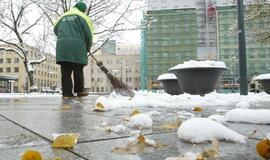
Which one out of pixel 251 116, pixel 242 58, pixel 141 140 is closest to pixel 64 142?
pixel 141 140

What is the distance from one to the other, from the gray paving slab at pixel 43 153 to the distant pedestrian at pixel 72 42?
18.4 feet

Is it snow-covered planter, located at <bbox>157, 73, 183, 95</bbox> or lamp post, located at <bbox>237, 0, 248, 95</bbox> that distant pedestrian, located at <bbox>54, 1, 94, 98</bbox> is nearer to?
lamp post, located at <bbox>237, 0, 248, 95</bbox>

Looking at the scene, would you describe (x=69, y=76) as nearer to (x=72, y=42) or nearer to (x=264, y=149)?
(x=72, y=42)

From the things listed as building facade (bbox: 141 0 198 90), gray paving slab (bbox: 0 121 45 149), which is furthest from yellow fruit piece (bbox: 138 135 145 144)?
building facade (bbox: 141 0 198 90)

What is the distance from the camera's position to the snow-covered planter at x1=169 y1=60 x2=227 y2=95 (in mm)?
7762

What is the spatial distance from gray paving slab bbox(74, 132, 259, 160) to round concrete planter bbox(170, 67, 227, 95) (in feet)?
21.1

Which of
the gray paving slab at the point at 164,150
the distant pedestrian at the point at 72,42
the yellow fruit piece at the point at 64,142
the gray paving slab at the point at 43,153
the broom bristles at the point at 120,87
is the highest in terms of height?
the distant pedestrian at the point at 72,42

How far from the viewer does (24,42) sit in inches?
976

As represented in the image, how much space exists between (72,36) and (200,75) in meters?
3.19

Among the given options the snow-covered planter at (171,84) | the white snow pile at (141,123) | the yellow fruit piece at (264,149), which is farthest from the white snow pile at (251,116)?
the snow-covered planter at (171,84)

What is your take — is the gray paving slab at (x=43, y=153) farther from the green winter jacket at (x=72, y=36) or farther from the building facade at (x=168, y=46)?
the building facade at (x=168, y=46)

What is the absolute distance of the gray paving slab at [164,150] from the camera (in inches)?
45.0

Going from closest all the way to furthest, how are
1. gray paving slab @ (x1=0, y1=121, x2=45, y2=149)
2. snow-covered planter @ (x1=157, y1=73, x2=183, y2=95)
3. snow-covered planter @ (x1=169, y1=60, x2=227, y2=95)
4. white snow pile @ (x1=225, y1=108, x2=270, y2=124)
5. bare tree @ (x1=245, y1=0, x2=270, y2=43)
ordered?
gray paving slab @ (x1=0, y1=121, x2=45, y2=149), white snow pile @ (x1=225, y1=108, x2=270, y2=124), snow-covered planter @ (x1=169, y1=60, x2=227, y2=95), snow-covered planter @ (x1=157, y1=73, x2=183, y2=95), bare tree @ (x1=245, y1=0, x2=270, y2=43)

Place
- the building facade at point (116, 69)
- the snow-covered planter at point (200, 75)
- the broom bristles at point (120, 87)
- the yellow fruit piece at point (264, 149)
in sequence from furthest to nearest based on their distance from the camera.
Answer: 1. the building facade at point (116, 69)
2. the snow-covered planter at point (200, 75)
3. the broom bristles at point (120, 87)
4. the yellow fruit piece at point (264, 149)
